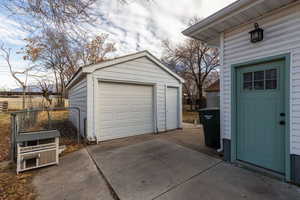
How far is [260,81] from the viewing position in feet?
9.16

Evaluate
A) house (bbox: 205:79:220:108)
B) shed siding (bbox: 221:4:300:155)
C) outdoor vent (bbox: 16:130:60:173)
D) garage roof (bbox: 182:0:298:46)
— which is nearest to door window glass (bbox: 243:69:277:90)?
shed siding (bbox: 221:4:300:155)

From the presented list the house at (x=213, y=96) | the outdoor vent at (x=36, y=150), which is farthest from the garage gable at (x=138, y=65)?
the house at (x=213, y=96)

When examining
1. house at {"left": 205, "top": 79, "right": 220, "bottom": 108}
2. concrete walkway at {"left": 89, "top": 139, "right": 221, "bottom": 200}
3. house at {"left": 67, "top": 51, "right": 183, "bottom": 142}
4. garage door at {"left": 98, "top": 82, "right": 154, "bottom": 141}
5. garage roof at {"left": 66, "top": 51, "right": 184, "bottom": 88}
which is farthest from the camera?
house at {"left": 205, "top": 79, "right": 220, "bottom": 108}

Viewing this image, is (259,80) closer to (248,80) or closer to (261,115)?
(248,80)

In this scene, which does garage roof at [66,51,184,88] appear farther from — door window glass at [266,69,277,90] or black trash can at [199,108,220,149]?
door window glass at [266,69,277,90]

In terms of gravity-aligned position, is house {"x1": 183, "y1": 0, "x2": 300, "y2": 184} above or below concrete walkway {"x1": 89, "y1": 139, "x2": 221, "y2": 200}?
above

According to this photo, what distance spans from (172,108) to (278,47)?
497 cm

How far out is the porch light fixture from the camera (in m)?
2.66

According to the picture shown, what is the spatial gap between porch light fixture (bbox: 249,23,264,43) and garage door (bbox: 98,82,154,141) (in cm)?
418

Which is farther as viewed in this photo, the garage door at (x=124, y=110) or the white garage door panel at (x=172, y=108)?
the white garage door panel at (x=172, y=108)

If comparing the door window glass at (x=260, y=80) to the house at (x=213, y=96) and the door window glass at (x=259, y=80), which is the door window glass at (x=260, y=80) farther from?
the house at (x=213, y=96)

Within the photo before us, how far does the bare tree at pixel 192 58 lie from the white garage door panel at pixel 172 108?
375 inches

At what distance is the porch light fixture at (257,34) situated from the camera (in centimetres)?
266

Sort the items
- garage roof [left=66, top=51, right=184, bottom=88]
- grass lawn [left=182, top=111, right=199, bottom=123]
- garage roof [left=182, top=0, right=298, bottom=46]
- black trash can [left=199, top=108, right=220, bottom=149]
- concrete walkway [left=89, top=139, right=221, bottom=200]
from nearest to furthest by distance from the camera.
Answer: concrete walkway [left=89, top=139, right=221, bottom=200], garage roof [left=182, top=0, right=298, bottom=46], black trash can [left=199, top=108, right=220, bottom=149], garage roof [left=66, top=51, right=184, bottom=88], grass lawn [left=182, top=111, right=199, bottom=123]
